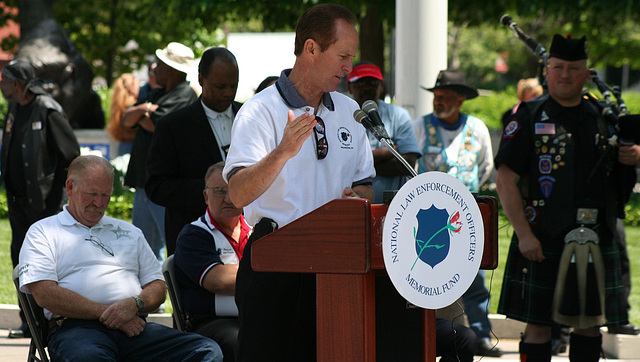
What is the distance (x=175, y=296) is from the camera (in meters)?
4.49

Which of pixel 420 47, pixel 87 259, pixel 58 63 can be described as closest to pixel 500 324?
pixel 420 47

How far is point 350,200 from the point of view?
2738 mm

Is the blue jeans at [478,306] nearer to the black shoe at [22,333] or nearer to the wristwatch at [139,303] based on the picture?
the wristwatch at [139,303]

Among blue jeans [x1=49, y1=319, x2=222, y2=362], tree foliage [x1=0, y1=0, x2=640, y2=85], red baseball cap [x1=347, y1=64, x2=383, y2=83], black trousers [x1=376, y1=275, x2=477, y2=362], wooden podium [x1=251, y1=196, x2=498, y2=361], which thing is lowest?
blue jeans [x1=49, y1=319, x2=222, y2=362]

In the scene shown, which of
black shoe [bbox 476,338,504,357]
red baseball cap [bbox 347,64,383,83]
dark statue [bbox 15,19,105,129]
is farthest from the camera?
dark statue [bbox 15,19,105,129]

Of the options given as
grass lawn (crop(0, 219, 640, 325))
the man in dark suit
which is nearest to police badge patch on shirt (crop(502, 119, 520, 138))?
grass lawn (crop(0, 219, 640, 325))

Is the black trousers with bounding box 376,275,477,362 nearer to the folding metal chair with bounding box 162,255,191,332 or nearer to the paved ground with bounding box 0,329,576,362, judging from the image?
the folding metal chair with bounding box 162,255,191,332

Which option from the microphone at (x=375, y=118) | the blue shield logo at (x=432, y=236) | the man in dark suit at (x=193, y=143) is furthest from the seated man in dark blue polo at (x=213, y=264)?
the blue shield logo at (x=432, y=236)

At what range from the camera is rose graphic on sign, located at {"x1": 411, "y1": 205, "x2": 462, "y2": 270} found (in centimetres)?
278

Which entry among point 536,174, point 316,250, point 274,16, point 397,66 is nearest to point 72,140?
point 397,66

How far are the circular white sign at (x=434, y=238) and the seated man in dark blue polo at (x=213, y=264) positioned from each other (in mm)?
1791

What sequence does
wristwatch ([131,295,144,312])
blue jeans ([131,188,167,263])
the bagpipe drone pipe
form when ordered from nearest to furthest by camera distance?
wristwatch ([131,295,144,312])
the bagpipe drone pipe
blue jeans ([131,188,167,263])

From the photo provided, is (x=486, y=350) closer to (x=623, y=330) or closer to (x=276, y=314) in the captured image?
(x=623, y=330)

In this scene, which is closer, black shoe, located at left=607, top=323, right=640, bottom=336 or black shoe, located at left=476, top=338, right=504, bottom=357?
black shoe, located at left=476, top=338, right=504, bottom=357
